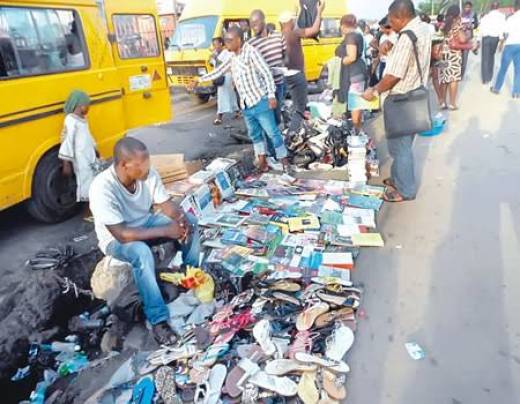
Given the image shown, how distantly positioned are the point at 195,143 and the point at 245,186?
246 centimetres

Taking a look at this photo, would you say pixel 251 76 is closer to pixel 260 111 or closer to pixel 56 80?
pixel 260 111

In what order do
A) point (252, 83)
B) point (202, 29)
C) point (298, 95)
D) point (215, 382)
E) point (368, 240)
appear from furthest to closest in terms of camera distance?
point (202, 29) → point (298, 95) → point (252, 83) → point (368, 240) → point (215, 382)

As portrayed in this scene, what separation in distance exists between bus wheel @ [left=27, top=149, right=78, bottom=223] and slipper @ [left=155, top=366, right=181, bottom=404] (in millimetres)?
2532

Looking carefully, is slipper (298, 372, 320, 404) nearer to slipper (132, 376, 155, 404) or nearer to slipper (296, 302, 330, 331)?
slipper (296, 302, 330, 331)

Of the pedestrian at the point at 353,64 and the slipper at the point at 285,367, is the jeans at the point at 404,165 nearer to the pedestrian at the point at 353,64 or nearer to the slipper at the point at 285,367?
the pedestrian at the point at 353,64

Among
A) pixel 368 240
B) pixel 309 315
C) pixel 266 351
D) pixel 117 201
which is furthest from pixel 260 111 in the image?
pixel 266 351

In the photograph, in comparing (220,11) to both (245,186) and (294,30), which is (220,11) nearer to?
(294,30)

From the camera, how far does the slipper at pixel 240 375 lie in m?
2.16

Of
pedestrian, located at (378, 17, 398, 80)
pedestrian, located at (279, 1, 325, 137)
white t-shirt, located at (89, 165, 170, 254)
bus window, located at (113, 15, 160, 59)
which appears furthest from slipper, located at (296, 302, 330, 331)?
pedestrian, located at (378, 17, 398, 80)

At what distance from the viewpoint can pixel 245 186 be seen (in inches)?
185

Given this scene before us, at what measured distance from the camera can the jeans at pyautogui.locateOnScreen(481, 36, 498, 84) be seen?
866cm

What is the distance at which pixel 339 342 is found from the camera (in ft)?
7.95

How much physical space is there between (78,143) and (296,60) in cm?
341

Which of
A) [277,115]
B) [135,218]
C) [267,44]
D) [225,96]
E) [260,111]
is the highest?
[267,44]
